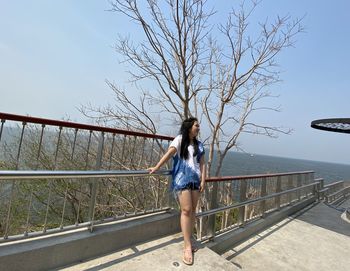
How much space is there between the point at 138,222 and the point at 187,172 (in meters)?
0.88

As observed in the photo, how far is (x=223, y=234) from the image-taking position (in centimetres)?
436

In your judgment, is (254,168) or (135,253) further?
(254,168)

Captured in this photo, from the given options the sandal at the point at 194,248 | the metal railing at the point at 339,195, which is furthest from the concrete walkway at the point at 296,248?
the metal railing at the point at 339,195

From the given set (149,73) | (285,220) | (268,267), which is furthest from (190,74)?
(268,267)

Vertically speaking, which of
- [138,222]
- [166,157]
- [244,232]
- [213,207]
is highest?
[166,157]

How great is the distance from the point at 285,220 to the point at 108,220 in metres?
5.03

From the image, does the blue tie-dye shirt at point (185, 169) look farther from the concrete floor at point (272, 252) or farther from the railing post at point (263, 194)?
the railing post at point (263, 194)

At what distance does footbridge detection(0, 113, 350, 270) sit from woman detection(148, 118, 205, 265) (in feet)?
0.74

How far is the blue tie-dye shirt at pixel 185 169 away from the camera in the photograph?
10.3 feet

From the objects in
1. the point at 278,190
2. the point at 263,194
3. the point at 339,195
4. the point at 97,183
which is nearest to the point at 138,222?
the point at 97,183

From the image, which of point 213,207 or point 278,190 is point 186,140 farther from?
point 278,190

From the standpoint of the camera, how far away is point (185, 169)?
3.15 m

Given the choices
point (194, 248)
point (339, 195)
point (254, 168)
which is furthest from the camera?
point (254, 168)

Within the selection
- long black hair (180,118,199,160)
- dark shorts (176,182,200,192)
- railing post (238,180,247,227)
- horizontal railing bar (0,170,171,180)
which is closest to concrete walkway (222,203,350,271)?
railing post (238,180,247,227)
